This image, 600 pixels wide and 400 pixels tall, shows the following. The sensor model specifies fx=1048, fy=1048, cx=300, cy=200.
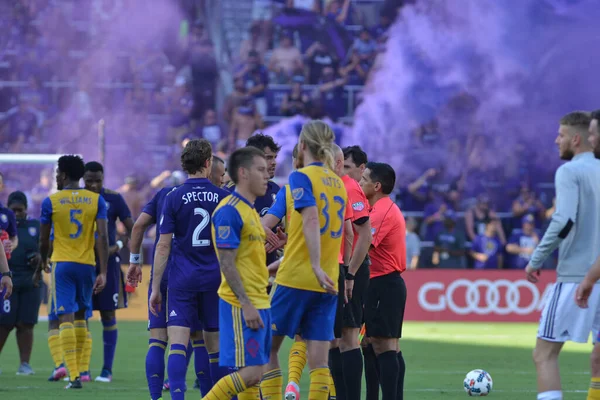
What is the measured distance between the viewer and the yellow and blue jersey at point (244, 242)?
6.66 m

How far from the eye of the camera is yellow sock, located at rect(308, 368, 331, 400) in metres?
7.36

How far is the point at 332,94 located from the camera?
26.5 meters

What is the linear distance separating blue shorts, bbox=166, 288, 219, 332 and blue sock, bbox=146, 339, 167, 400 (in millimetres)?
330

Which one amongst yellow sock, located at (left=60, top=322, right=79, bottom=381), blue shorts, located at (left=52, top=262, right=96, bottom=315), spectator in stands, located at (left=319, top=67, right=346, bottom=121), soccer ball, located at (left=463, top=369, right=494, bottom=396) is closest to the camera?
soccer ball, located at (left=463, top=369, right=494, bottom=396)

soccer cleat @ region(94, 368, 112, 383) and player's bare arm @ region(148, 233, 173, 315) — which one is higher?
player's bare arm @ region(148, 233, 173, 315)

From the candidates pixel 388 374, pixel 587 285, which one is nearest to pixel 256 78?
pixel 388 374

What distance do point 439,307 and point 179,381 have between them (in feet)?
46.0

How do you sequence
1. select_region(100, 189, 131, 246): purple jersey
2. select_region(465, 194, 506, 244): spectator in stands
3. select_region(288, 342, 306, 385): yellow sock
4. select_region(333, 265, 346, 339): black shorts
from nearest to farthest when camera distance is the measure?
select_region(333, 265, 346, 339): black shorts → select_region(288, 342, 306, 385): yellow sock → select_region(100, 189, 131, 246): purple jersey → select_region(465, 194, 506, 244): spectator in stands

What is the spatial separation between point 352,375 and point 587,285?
221 centimetres

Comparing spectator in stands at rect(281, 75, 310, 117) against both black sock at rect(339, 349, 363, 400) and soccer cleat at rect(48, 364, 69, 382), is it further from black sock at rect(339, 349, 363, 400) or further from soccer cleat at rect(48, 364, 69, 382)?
black sock at rect(339, 349, 363, 400)

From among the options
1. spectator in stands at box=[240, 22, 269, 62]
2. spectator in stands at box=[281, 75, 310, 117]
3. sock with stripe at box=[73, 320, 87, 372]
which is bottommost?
sock with stripe at box=[73, 320, 87, 372]

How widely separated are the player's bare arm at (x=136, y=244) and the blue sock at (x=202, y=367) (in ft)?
2.75

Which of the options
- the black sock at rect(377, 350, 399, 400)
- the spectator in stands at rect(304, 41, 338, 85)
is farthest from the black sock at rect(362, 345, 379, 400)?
the spectator in stands at rect(304, 41, 338, 85)

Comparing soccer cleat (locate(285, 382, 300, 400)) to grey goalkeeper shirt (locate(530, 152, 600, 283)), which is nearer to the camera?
grey goalkeeper shirt (locate(530, 152, 600, 283))
